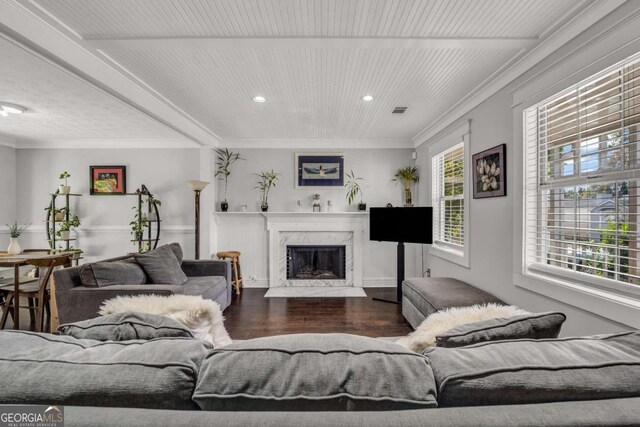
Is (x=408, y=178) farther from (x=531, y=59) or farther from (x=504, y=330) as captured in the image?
(x=504, y=330)

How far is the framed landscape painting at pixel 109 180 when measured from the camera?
5.02 metres

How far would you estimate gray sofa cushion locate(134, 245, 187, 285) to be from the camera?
3176mm

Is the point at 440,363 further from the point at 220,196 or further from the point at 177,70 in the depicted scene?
the point at 220,196

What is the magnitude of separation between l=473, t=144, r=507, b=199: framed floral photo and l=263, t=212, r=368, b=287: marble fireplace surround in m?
2.16

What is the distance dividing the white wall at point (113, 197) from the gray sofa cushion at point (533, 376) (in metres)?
4.96

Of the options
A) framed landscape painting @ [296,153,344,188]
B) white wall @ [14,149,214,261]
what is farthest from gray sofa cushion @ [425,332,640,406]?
white wall @ [14,149,214,261]

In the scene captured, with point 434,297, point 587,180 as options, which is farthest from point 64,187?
point 587,180

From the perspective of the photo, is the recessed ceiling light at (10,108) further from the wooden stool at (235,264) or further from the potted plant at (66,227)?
the wooden stool at (235,264)

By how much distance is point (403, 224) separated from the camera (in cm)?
412

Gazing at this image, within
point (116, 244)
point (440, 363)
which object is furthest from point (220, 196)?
point (440, 363)

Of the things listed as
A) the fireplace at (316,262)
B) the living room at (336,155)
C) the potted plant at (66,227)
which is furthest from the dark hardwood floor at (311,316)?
the potted plant at (66,227)

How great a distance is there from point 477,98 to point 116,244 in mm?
5640

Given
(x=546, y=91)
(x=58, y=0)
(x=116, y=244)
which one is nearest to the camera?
(x=58, y=0)

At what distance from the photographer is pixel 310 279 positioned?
5098 millimetres
